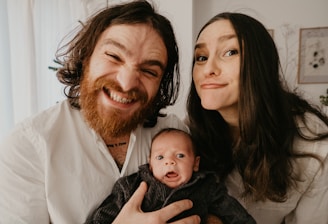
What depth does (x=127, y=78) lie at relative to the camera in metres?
1.22

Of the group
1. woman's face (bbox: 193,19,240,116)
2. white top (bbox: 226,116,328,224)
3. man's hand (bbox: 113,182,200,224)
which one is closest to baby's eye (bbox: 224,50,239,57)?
woman's face (bbox: 193,19,240,116)

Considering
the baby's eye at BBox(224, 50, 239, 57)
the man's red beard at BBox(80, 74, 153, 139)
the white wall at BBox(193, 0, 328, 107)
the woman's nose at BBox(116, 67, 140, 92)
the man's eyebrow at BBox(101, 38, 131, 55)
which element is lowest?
the man's red beard at BBox(80, 74, 153, 139)

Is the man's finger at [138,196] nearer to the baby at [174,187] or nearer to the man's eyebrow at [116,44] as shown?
the baby at [174,187]

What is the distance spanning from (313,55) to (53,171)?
3673 millimetres

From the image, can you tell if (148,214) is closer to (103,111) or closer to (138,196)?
(138,196)

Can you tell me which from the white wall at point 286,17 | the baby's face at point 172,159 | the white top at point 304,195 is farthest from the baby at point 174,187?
the white wall at point 286,17

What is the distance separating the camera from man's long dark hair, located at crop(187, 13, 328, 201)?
1275mm

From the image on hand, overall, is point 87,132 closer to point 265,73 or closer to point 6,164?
point 6,164

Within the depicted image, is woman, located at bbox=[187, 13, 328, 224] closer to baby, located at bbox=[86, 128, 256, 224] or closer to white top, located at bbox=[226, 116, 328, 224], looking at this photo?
white top, located at bbox=[226, 116, 328, 224]

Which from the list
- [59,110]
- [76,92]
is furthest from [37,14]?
[59,110]

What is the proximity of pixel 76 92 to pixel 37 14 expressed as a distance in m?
1.50

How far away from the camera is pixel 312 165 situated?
4.54ft

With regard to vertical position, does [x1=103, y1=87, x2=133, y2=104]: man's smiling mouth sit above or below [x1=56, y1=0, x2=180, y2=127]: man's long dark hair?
below

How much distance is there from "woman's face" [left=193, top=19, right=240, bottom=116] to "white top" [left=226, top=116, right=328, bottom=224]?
1.45 ft
